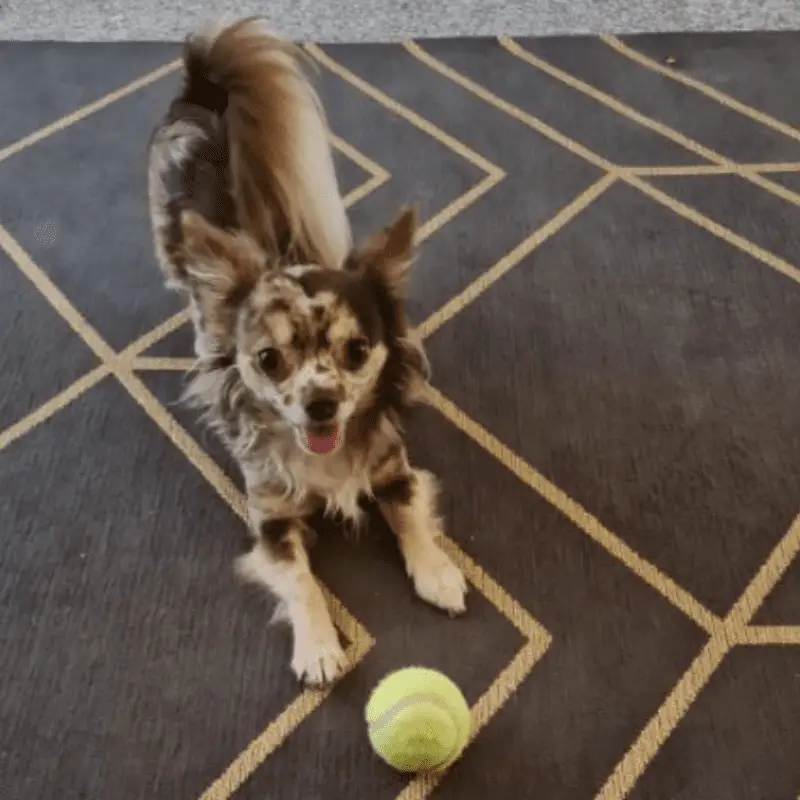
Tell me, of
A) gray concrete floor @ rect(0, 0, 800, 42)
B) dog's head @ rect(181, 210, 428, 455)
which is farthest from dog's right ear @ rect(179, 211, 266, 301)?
gray concrete floor @ rect(0, 0, 800, 42)

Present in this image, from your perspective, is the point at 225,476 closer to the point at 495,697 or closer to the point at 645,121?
the point at 495,697

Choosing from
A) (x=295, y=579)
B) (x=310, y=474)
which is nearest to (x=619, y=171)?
(x=310, y=474)

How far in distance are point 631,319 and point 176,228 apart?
3.02 feet

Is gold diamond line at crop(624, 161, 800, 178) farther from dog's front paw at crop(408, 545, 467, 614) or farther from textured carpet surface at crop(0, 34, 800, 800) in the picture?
dog's front paw at crop(408, 545, 467, 614)

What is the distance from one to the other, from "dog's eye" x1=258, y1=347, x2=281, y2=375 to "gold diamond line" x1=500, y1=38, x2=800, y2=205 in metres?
1.38

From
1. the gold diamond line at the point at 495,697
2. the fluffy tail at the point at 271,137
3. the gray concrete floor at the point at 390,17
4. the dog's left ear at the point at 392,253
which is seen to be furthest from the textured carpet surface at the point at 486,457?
the dog's left ear at the point at 392,253

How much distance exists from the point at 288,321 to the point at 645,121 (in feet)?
4.60

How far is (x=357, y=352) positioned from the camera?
1.38 m

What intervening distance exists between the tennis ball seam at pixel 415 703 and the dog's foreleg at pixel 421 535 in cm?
24

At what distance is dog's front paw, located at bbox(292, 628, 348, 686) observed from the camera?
1407 mm

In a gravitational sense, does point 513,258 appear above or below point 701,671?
above

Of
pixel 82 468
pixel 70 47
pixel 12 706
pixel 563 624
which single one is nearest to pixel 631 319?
pixel 563 624

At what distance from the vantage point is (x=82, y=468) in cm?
169

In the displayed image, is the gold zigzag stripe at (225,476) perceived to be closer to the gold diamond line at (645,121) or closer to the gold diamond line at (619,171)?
the gold diamond line at (619,171)
